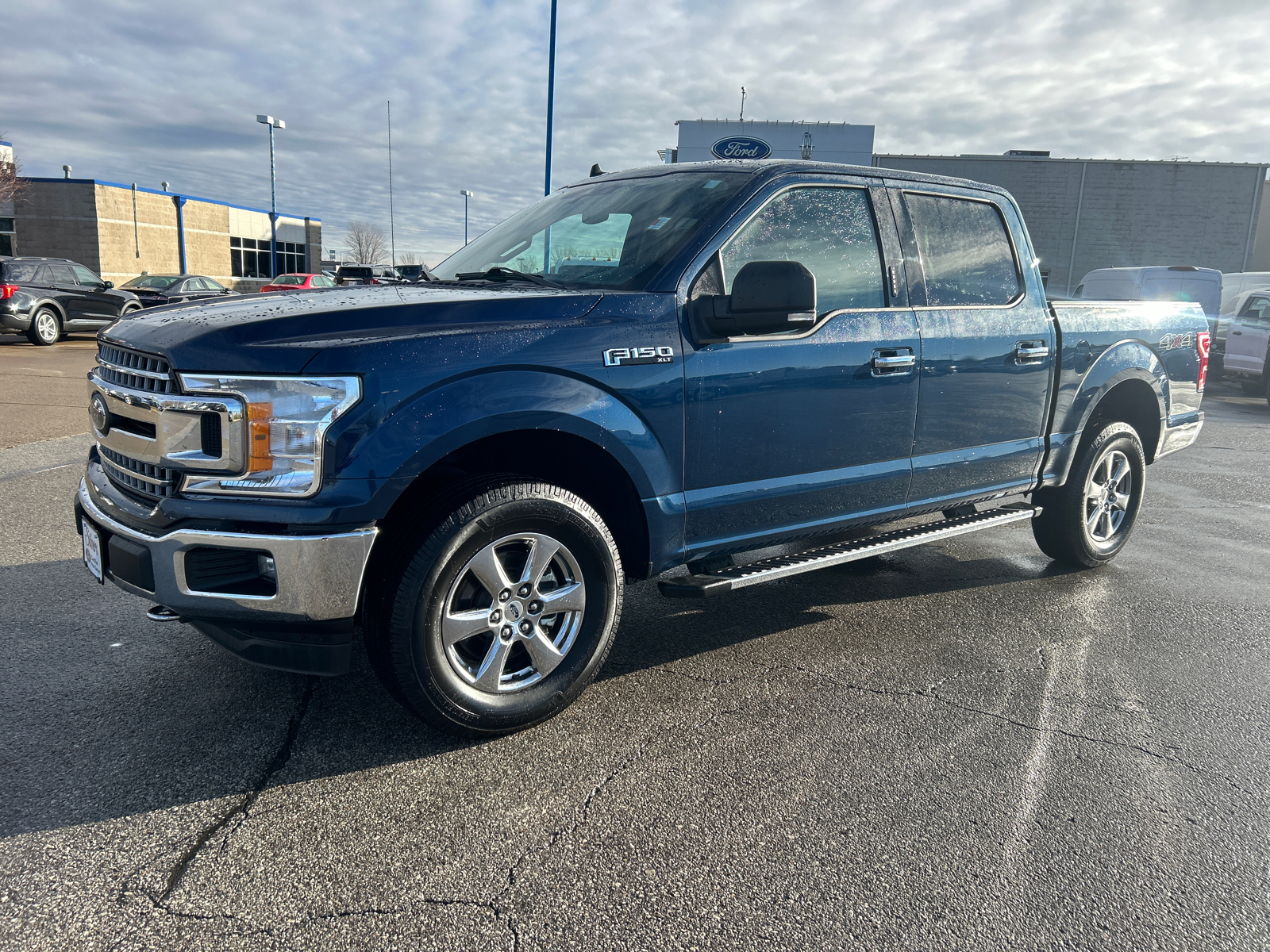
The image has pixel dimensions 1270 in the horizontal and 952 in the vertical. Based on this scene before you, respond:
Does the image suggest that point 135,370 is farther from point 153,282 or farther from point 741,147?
point 741,147

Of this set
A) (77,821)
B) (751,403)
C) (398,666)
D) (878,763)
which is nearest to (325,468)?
(398,666)

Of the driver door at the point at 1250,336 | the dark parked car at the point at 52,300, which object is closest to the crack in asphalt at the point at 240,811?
the dark parked car at the point at 52,300

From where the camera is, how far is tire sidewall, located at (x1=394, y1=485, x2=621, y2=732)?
9.11ft

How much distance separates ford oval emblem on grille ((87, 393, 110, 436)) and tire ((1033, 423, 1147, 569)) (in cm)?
454

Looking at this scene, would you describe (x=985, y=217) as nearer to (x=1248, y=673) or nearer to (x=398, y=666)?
(x=1248, y=673)

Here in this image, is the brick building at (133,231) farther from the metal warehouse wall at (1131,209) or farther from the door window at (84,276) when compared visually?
the metal warehouse wall at (1131,209)

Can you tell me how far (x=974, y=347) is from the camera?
4211 mm

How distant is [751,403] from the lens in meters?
3.41

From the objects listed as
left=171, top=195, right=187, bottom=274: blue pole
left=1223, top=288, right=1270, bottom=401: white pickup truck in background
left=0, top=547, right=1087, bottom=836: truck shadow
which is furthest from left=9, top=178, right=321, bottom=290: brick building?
left=0, top=547, right=1087, bottom=836: truck shadow

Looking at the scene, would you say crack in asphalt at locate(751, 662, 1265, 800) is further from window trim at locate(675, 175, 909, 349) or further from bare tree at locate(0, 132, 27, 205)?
bare tree at locate(0, 132, 27, 205)

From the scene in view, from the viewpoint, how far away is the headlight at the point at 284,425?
8.45 ft

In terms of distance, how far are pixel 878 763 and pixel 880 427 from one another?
58.3 inches

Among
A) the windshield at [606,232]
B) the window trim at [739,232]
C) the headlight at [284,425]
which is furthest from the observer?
the windshield at [606,232]

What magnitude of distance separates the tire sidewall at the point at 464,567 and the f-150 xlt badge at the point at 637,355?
493mm
